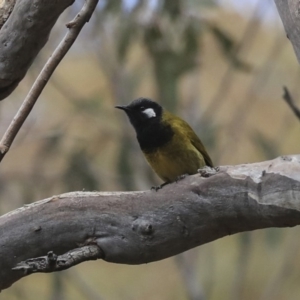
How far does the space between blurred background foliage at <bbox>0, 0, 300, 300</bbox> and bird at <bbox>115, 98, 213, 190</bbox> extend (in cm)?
84

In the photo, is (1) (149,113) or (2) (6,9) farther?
(1) (149,113)

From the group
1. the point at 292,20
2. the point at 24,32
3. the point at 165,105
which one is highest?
the point at 24,32

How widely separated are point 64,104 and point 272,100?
162cm

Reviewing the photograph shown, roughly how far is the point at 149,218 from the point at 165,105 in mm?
1830

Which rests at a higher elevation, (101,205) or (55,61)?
(55,61)

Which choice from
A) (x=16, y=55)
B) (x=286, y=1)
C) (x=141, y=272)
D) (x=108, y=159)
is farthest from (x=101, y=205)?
(x=141, y=272)

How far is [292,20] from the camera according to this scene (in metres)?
1.35

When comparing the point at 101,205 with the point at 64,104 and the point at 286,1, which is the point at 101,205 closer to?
the point at 286,1

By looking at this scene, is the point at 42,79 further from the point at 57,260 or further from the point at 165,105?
the point at 165,105

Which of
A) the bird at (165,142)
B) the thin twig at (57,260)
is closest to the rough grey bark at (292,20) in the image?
the thin twig at (57,260)

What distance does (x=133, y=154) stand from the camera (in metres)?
3.73

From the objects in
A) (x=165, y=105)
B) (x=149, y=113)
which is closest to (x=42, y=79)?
(x=149, y=113)

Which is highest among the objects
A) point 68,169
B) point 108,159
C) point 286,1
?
point 286,1

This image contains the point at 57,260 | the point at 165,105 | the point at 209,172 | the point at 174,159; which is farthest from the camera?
the point at 165,105
